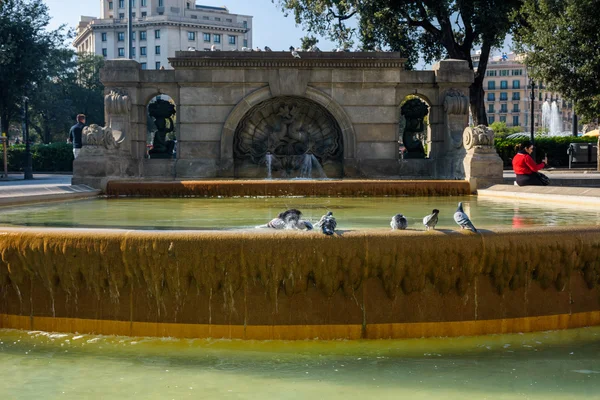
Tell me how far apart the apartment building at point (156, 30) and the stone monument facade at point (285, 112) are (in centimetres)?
10400

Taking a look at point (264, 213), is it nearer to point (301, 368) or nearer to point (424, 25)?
point (301, 368)

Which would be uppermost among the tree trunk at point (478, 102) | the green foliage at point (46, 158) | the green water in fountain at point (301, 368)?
the tree trunk at point (478, 102)

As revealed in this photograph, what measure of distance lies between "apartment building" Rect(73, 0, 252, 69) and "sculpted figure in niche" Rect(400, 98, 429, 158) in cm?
10350

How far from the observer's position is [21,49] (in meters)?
36.5

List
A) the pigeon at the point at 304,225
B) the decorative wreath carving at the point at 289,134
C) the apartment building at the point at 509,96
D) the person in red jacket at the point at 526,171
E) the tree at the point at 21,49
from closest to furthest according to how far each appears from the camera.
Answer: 1. the pigeon at the point at 304,225
2. the person in red jacket at the point at 526,171
3. the decorative wreath carving at the point at 289,134
4. the tree at the point at 21,49
5. the apartment building at the point at 509,96

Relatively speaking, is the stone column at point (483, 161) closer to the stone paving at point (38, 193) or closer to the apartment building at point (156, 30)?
the stone paving at point (38, 193)

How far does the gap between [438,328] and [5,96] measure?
3484 cm

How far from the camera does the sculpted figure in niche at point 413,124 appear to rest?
1962 centimetres

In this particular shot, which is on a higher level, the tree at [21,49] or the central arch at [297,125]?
the tree at [21,49]

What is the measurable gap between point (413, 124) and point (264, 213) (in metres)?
11.0

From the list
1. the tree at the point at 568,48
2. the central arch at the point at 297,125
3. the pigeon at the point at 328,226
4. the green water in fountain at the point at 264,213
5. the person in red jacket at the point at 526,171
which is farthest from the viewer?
the tree at the point at 568,48

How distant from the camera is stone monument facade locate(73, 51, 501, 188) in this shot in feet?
58.3

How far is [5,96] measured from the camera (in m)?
36.3

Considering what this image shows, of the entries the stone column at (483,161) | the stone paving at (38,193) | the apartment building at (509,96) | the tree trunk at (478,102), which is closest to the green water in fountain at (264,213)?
the stone paving at (38,193)
